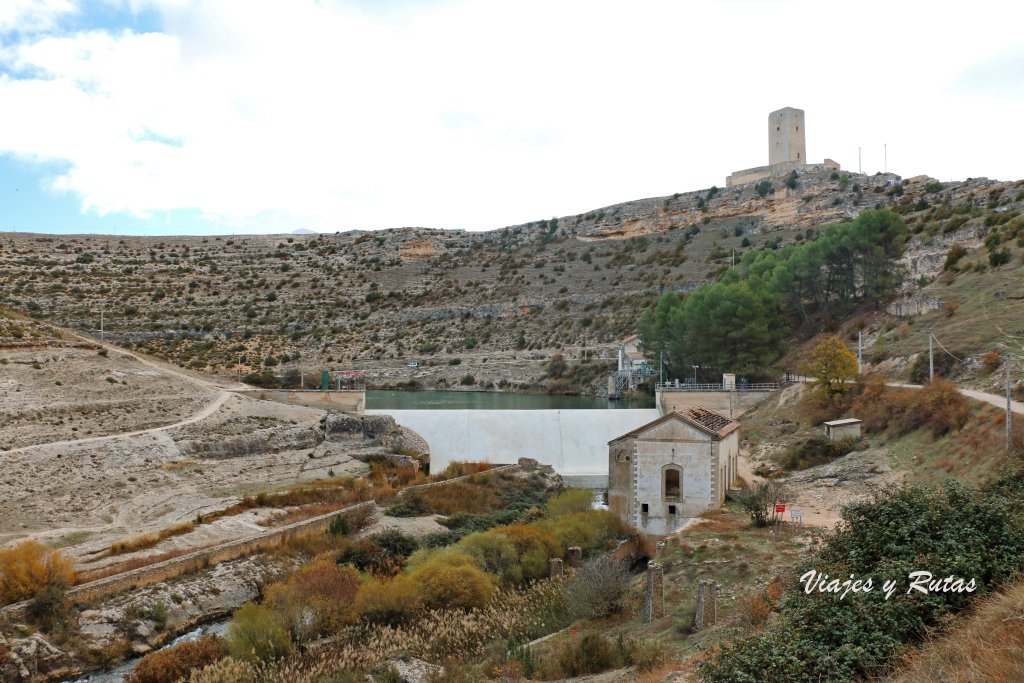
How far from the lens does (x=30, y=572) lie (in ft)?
53.4

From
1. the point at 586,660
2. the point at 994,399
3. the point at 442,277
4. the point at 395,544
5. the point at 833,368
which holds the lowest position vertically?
the point at 395,544

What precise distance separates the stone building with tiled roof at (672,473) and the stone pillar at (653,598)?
22.0 feet

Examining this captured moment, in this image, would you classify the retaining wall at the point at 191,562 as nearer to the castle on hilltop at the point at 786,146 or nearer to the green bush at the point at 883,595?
the green bush at the point at 883,595

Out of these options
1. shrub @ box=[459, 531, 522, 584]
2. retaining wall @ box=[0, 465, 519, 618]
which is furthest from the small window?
retaining wall @ box=[0, 465, 519, 618]

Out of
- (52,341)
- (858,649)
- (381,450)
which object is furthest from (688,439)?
(52,341)

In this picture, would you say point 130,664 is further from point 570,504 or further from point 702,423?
point 702,423

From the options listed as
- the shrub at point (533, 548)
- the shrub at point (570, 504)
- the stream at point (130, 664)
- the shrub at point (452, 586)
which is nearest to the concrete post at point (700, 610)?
the shrub at point (452, 586)

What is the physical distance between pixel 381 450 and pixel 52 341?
16347 mm

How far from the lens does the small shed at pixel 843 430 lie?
27.7 m

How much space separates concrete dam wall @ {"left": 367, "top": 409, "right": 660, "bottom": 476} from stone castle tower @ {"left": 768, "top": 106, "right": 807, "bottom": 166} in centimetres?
5227

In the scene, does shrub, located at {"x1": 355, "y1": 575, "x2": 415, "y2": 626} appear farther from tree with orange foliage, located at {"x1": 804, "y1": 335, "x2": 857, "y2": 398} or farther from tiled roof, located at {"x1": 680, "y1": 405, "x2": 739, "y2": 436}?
tree with orange foliage, located at {"x1": 804, "y1": 335, "x2": 857, "y2": 398}

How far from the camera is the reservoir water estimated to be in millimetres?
45250

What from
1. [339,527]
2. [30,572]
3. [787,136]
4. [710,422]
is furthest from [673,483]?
[787,136]

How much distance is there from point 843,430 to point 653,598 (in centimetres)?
1671
